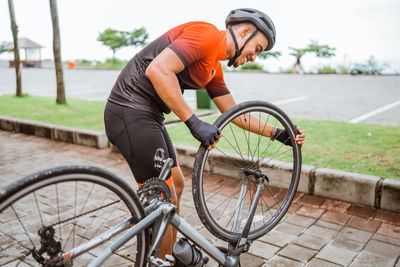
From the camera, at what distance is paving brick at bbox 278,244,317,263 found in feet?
9.09

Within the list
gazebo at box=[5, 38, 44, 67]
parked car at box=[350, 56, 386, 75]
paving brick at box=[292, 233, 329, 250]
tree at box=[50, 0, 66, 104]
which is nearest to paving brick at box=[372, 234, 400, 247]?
paving brick at box=[292, 233, 329, 250]

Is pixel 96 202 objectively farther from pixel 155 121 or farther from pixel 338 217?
pixel 338 217

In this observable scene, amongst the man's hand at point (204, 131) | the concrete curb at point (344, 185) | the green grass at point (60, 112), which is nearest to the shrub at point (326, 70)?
the green grass at point (60, 112)

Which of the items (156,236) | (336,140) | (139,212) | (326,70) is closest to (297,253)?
(156,236)

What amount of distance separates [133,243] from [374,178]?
2341mm

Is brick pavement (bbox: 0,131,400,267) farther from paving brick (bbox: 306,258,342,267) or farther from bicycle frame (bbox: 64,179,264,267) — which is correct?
bicycle frame (bbox: 64,179,264,267)

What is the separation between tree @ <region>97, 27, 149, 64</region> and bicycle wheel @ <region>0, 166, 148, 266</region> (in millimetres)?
48775

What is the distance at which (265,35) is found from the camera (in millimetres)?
2152

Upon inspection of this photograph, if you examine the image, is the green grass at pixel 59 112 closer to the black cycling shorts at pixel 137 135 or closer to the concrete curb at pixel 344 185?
the concrete curb at pixel 344 185

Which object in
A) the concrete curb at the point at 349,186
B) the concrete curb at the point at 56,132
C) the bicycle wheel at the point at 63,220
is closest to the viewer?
the bicycle wheel at the point at 63,220

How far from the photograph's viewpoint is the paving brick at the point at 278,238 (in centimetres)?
301

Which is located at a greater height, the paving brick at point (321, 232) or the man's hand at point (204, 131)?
the man's hand at point (204, 131)

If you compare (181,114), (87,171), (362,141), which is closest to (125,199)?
(87,171)

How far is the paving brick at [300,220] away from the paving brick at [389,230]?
1.83 feet
